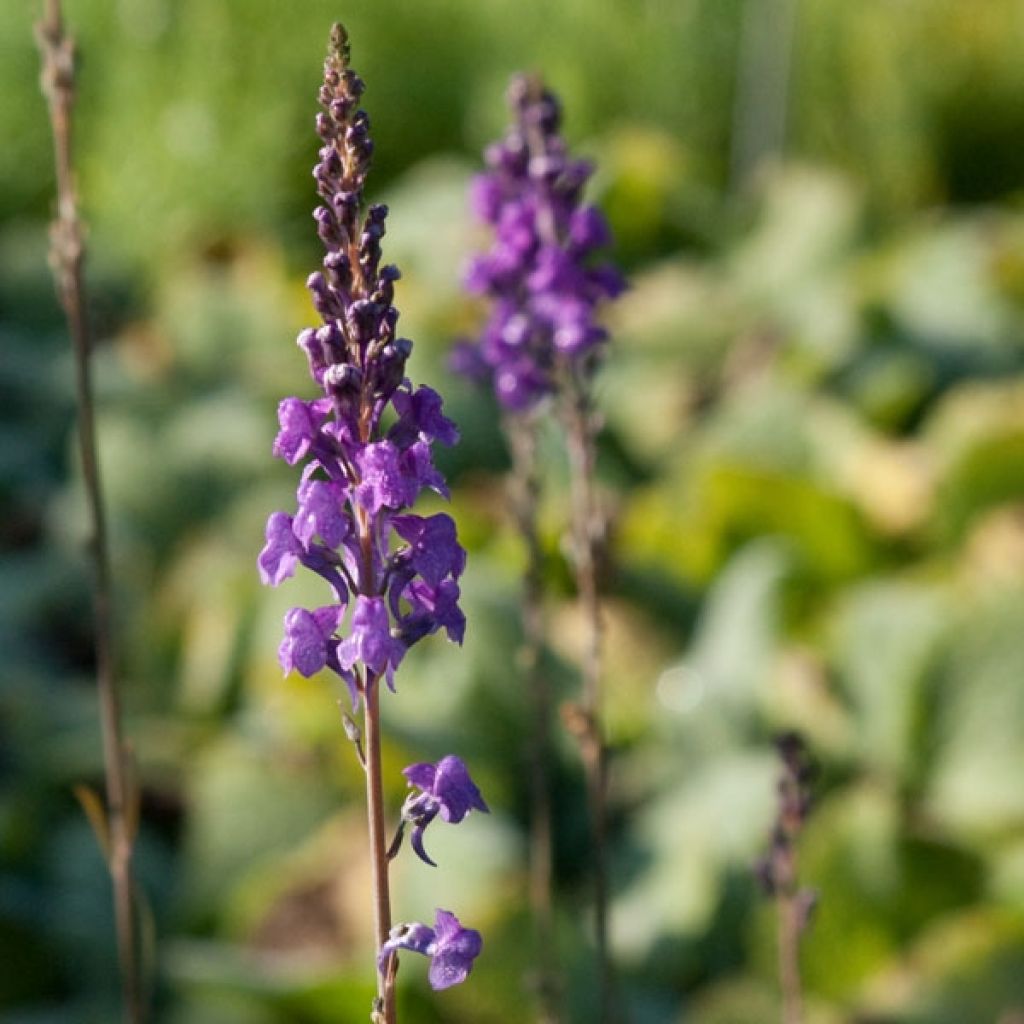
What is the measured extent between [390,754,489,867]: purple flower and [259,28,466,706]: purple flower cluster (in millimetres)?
90

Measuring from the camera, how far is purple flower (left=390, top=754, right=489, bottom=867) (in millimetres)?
1260

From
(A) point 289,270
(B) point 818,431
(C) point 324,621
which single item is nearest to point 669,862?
(B) point 818,431

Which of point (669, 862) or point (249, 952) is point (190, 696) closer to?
point (249, 952)

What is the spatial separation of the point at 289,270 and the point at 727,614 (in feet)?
9.94

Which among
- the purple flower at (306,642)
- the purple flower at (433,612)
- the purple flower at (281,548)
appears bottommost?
the purple flower at (306,642)

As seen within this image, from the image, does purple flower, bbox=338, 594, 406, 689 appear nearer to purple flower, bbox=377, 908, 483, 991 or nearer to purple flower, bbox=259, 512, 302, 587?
purple flower, bbox=259, 512, 302, 587

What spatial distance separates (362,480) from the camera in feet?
3.87

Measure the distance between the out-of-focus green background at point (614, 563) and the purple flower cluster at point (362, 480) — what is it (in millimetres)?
1775

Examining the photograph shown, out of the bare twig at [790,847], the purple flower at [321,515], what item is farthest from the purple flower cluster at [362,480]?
the bare twig at [790,847]

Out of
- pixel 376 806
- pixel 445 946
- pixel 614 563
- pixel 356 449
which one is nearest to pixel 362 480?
pixel 356 449

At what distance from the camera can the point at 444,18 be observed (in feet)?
29.4

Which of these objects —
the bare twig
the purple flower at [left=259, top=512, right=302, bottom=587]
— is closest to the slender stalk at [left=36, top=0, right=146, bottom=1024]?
the bare twig

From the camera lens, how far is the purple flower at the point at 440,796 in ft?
4.13

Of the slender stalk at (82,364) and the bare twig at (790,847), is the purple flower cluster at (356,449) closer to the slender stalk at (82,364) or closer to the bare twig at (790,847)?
the bare twig at (790,847)
